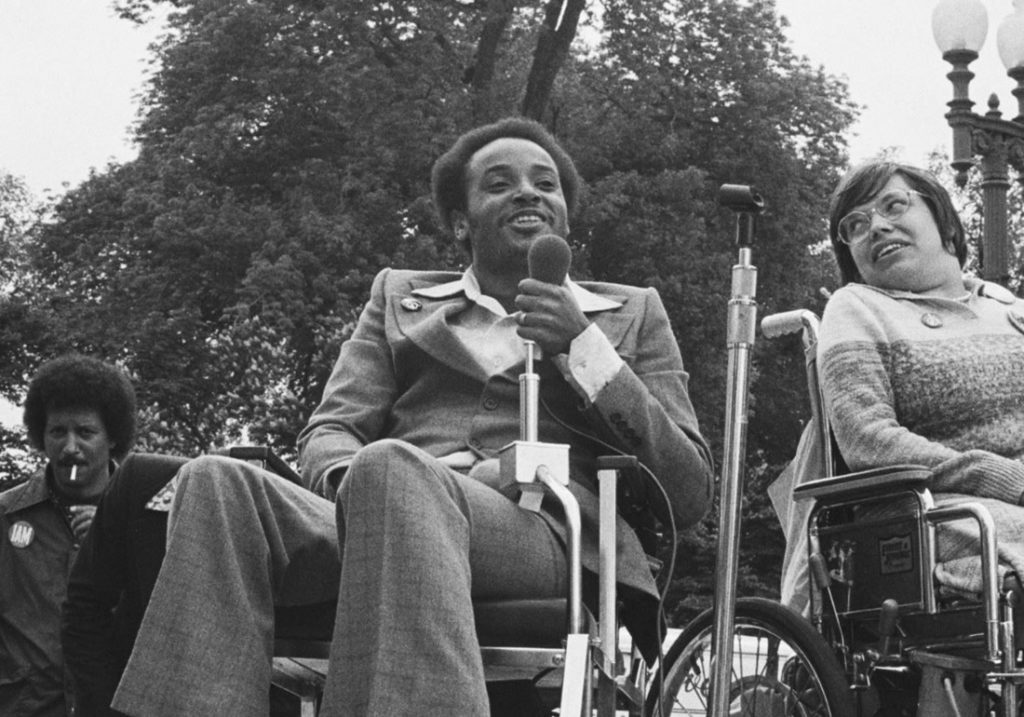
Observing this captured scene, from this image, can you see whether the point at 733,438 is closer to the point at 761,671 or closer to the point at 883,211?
the point at 761,671

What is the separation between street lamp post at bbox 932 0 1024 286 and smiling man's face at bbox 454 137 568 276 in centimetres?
710

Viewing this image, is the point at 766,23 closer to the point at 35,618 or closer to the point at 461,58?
the point at 461,58

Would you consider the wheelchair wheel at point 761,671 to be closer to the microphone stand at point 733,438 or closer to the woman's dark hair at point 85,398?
the microphone stand at point 733,438

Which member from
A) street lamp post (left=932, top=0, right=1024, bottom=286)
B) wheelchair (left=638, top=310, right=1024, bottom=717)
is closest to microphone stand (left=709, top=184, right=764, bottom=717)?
wheelchair (left=638, top=310, right=1024, bottom=717)

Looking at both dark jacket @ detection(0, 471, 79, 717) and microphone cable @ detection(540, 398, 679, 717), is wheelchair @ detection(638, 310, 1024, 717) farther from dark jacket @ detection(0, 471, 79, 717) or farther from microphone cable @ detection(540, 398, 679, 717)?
dark jacket @ detection(0, 471, 79, 717)

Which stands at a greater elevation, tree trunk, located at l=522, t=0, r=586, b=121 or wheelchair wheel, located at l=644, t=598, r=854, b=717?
tree trunk, located at l=522, t=0, r=586, b=121

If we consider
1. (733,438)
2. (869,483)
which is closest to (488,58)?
(869,483)

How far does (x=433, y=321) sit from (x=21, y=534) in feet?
5.96

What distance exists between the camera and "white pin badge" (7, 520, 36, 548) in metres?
5.27

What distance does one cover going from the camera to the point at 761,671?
418cm

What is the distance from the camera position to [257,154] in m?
22.8

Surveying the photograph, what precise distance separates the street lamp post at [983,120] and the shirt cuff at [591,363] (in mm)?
7793

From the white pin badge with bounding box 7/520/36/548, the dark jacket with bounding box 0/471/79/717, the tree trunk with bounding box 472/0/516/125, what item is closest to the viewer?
the dark jacket with bounding box 0/471/79/717

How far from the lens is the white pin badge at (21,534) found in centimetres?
527
